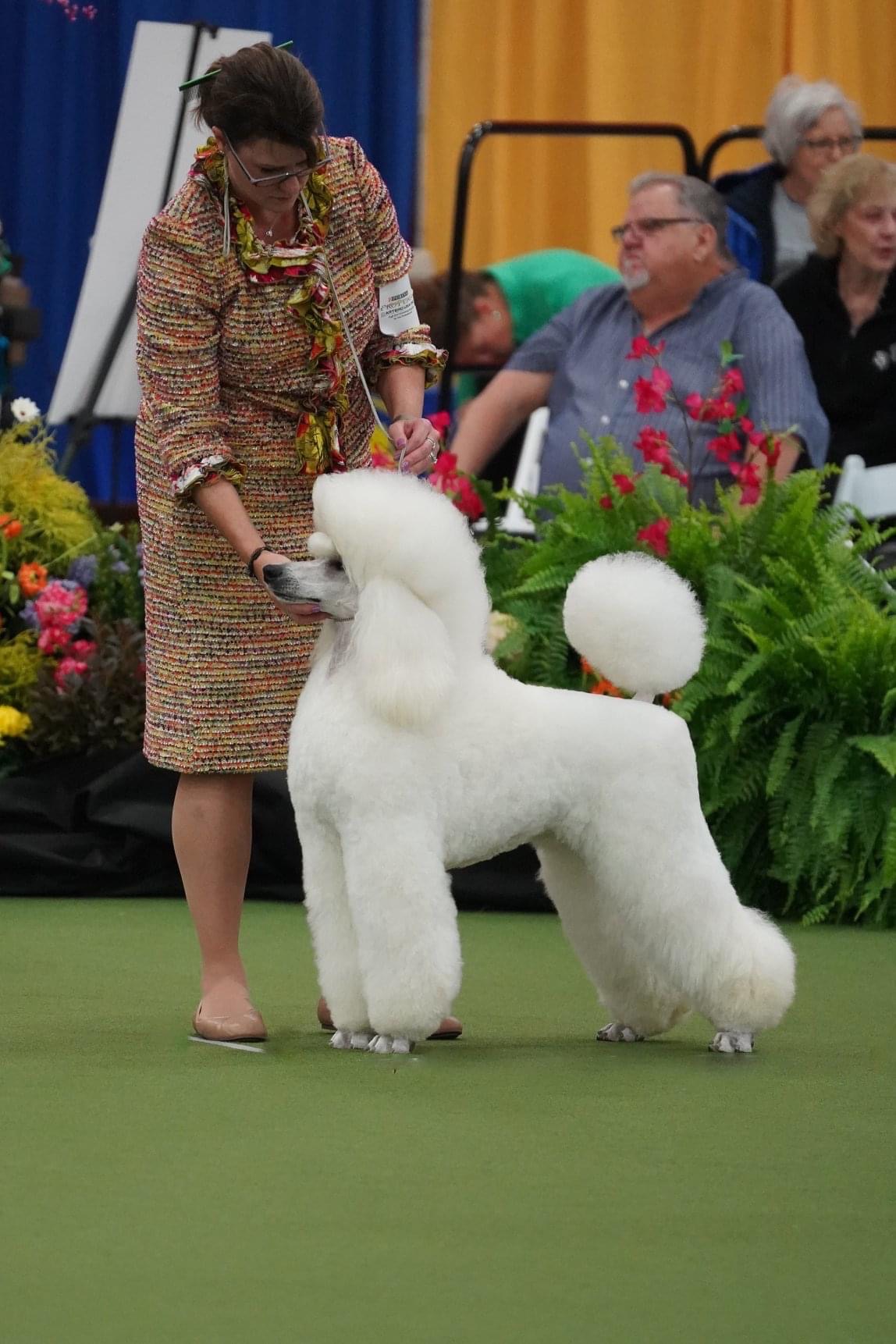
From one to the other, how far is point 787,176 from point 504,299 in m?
0.97

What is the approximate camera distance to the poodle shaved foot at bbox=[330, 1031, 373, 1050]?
2.74 meters

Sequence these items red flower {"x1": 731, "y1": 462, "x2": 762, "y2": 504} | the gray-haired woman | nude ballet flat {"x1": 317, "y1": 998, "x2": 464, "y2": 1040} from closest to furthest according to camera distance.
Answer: nude ballet flat {"x1": 317, "y1": 998, "x2": 464, "y2": 1040} → red flower {"x1": 731, "y1": 462, "x2": 762, "y2": 504} → the gray-haired woman

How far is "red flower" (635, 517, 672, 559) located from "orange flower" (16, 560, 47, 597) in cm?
140

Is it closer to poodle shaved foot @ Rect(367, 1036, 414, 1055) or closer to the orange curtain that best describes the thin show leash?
poodle shaved foot @ Rect(367, 1036, 414, 1055)

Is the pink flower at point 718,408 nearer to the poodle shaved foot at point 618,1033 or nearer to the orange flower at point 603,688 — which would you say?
the orange flower at point 603,688

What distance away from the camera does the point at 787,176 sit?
611cm

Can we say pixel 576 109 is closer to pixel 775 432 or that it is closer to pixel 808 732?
pixel 775 432

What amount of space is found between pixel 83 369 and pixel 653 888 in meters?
3.65

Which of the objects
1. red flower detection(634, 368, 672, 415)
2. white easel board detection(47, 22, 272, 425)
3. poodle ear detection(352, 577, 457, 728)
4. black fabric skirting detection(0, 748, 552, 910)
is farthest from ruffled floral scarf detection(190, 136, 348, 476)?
white easel board detection(47, 22, 272, 425)

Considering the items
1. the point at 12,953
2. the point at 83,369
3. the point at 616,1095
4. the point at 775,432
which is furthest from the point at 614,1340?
the point at 83,369

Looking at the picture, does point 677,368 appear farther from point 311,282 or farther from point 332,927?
point 332,927

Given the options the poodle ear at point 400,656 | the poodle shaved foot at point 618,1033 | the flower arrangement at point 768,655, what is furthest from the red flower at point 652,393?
the poodle ear at point 400,656

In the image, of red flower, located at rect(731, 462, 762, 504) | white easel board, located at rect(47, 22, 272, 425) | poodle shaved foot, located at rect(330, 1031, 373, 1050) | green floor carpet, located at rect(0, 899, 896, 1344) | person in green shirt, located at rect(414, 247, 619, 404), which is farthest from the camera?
person in green shirt, located at rect(414, 247, 619, 404)

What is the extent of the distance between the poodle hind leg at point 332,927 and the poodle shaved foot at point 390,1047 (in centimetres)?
4
